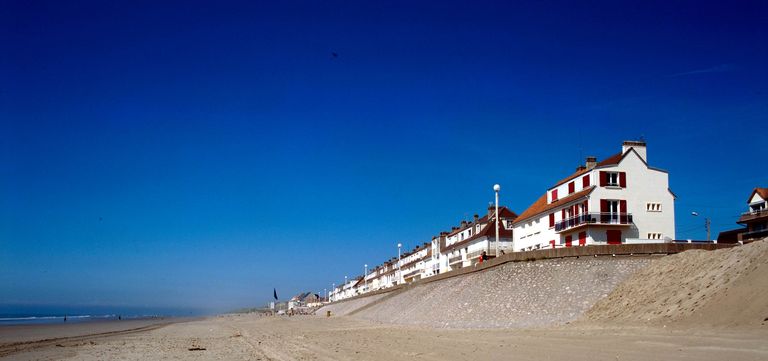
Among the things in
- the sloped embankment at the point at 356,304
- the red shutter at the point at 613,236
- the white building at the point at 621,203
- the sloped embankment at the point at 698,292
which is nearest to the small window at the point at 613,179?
the white building at the point at 621,203

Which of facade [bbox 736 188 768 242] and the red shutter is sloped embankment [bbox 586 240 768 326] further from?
facade [bbox 736 188 768 242]

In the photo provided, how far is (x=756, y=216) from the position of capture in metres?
59.8

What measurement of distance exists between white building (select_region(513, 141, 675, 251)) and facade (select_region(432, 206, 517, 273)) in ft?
66.0

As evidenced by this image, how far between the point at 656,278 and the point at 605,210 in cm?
1685

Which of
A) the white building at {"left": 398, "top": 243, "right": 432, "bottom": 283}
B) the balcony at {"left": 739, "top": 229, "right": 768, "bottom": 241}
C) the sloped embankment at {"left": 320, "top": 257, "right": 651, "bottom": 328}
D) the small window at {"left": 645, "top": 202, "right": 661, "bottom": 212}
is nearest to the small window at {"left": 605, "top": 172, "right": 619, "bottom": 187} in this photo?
the small window at {"left": 645, "top": 202, "right": 661, "bottom": 212}

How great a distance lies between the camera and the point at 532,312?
1387 inches

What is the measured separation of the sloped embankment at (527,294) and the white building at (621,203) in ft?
28.4

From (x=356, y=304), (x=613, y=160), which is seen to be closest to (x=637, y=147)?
(x=613, y=160)

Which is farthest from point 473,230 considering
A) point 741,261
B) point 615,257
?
point 741,261

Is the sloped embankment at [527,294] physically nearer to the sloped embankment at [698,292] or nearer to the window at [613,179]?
the sloped embankment at [698,292]

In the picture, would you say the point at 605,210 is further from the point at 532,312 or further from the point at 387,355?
the point at 387,355

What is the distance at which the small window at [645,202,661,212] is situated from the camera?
4888cm

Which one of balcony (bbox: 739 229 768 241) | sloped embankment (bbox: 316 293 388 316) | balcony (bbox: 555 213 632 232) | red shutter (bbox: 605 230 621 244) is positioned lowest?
sloped embankment (bbox: 316 293 388 316)

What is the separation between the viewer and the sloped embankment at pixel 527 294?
34344mm
